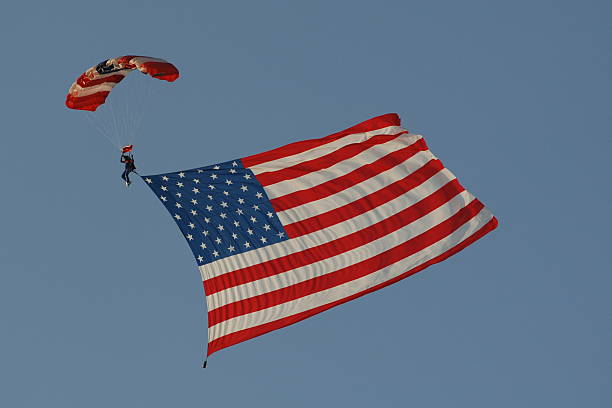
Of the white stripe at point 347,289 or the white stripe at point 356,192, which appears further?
the white stripe at point 356,192

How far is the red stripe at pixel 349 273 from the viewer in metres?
35.7

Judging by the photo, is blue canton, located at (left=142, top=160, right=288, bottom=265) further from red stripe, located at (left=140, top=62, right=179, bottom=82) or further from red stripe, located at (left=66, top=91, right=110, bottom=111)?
red stripe, located at (left=140, top=62, right=179, bottom=82)

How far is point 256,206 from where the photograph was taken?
3744 cm

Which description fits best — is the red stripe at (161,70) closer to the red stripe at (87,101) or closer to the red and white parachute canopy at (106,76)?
the red and white parachute canopy at (106,76)

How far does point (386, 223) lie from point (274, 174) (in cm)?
278

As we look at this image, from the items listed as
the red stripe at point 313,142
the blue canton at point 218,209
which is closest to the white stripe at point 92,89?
the blue canton at point 218,209

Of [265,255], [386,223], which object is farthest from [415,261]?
[265,255]

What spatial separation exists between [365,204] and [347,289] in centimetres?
222

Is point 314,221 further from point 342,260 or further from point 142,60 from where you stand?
point 142,60

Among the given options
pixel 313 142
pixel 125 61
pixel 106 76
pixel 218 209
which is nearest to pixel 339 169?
pixel 313 142

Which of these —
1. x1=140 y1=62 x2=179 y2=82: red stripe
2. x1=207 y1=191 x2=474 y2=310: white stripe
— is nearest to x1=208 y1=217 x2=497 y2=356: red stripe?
x1=207 y1=191 x2=474 y2=310: white stripe

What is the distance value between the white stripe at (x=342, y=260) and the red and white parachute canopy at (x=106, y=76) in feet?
15.7

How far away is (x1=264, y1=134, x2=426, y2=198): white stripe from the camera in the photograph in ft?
125

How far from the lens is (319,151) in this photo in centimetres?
3906
